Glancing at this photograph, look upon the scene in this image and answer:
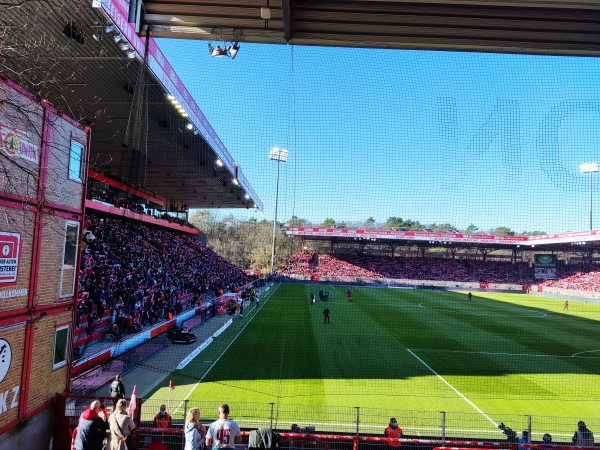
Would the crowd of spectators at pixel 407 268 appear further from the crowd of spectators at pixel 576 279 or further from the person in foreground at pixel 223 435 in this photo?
the person in foreground at pixel 223 435

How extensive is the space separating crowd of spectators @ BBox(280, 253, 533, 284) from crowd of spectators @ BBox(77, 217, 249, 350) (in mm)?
20364

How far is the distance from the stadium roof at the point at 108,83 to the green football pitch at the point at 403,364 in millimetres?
6393

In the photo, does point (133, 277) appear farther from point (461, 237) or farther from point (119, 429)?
point (461, 237)

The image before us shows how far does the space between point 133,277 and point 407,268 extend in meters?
37.5

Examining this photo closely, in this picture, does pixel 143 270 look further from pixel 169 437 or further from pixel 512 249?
pixel 512 249

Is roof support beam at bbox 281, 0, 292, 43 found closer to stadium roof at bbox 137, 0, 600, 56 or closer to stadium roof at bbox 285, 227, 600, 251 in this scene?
stadium roof at bbox 137, 0, 600, 56

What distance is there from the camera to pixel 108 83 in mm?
12227

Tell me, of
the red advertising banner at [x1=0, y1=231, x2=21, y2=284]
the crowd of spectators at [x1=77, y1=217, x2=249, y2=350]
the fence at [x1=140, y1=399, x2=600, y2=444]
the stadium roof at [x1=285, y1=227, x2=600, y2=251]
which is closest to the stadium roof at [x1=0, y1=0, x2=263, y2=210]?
the red advertising banner at [x1=0, y1=231, x2=21, y2=284]

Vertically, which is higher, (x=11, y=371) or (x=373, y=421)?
(x=11, y=371)

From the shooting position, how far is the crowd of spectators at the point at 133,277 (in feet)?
43.9

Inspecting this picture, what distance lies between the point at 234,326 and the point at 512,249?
3879cm

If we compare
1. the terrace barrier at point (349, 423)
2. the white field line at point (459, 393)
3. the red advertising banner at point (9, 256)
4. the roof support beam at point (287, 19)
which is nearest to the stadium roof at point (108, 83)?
the red advertising banner at point (9, 256)

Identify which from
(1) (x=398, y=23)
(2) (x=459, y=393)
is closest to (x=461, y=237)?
(2) (x=459, y=393)

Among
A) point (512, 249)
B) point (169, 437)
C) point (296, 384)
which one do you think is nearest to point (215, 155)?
point (296, 384)
